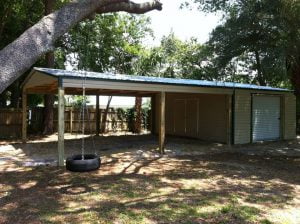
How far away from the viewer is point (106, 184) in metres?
6.84

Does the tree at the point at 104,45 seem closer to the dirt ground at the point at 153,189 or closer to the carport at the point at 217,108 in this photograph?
the carport at the point at 217,108

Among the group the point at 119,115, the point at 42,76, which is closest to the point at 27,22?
the point at 119,115

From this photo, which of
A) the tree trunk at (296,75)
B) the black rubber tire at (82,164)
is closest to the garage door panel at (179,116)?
the tree trunk at (296,75)

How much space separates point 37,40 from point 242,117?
35.5ft

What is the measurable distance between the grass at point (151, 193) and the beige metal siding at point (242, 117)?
189 inches

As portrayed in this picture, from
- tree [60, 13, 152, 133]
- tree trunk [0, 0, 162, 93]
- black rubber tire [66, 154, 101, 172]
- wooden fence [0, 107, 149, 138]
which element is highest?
tree [60, 13, 152, 133]

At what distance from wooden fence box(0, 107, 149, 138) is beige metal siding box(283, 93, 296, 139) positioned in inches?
319

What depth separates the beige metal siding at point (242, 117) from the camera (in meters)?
14.1

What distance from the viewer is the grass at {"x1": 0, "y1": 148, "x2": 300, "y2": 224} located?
16.2 ft

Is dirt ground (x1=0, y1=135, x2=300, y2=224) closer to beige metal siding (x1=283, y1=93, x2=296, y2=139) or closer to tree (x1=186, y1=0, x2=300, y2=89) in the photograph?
tree (x1=186, y1=0, x2=300, y2=89)

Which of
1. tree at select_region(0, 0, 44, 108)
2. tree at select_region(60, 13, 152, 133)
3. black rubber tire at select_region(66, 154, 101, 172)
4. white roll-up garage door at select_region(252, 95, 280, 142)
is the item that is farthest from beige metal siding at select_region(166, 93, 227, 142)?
black rubber tire at select_region(66, 154, 101, 172)

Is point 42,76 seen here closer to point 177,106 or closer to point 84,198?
point 84,198

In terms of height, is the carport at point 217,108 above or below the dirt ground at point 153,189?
above

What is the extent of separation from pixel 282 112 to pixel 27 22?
44.8 feet
